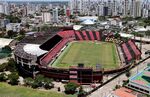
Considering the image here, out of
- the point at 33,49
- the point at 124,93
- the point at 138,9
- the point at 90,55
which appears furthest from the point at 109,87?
the point at 138,9

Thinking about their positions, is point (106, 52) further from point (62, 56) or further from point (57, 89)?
point (57, 89)

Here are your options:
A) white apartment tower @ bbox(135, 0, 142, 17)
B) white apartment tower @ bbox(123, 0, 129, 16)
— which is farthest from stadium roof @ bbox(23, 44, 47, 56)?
white apartment tower @ bbox(123, 0, 129, 16)

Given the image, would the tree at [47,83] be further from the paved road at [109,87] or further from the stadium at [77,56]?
the paved road at [109,87]

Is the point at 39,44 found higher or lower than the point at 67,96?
higher

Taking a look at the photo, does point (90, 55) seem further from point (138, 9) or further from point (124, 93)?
point (138, 9)

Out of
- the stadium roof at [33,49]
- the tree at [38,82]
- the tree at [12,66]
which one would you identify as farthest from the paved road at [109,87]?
the tree at [12,66]

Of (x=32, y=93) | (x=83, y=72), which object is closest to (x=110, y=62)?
(x=83, y=72)
